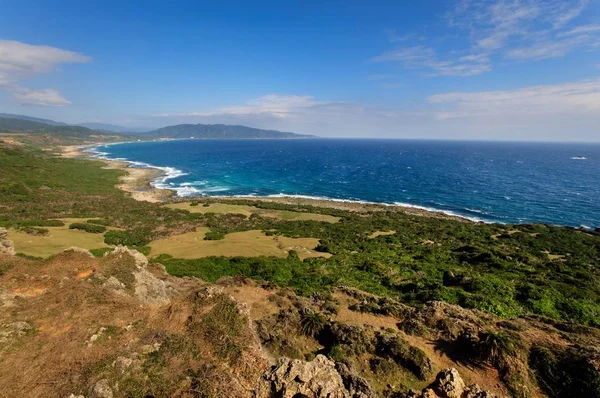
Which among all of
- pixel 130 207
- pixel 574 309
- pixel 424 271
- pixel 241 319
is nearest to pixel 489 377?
pixel 241 319

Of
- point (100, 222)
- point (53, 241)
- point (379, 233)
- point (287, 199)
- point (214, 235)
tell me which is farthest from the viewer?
point (287, 199)

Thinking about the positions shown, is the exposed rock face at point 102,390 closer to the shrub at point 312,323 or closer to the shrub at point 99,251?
the shrub at point 312,323

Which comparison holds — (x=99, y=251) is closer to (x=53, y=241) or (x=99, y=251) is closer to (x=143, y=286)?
(x=53, y=241)

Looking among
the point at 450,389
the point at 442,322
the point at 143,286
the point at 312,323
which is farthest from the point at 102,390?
the point at 442,322

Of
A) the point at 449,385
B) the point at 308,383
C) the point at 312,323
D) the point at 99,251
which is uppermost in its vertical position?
the point at 308,383

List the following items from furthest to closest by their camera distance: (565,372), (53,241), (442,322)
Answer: (53,241), (442,322), (565,372)

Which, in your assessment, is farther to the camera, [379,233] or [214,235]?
[379,233]

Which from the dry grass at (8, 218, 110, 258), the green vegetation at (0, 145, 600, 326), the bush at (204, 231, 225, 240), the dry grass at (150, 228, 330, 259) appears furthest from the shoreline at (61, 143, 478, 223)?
the dry grass at (8, 218, 110, 258)
